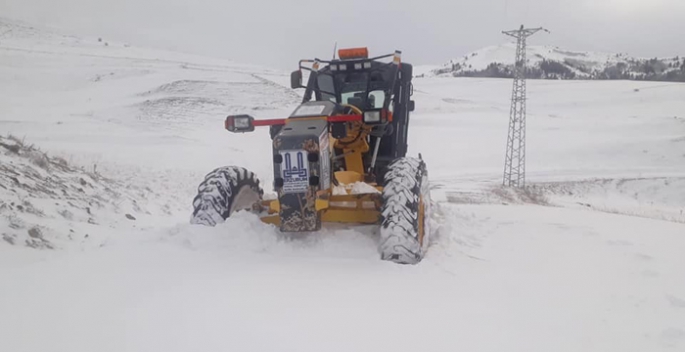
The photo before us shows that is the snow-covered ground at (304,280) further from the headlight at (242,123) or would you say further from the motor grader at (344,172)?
the headlight at (242,123)

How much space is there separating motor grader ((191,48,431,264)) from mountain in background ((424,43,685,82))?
86.3 metres

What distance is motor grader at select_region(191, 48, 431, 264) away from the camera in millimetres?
4371

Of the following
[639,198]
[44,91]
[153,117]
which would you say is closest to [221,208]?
[153,117]

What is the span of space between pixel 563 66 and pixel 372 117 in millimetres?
114181

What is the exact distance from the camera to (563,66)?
106750 millimetres

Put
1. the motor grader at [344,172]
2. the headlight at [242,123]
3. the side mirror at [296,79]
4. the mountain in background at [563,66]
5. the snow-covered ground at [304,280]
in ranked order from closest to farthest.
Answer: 1. the snow-covered ground at [304,280]
2. the motor grader at [344,172]
3. the headlight at [242,123]
4. the side mirror at [296,79]
5. the mountain in background at [563,66]

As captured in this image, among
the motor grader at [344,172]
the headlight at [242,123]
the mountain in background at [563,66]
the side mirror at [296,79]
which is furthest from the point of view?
the mountain in background at [563,66]

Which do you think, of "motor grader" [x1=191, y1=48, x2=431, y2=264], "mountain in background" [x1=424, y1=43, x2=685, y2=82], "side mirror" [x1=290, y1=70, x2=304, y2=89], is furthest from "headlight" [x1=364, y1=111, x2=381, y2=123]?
"mountain in background" [x1=424, y1=43, x2=685, y2=82]

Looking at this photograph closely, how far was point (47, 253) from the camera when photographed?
3.91m

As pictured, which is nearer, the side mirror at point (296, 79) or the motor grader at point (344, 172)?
the motor grader at point (344, 172)

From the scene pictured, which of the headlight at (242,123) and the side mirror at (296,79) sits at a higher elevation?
the side mirror at (296,79)

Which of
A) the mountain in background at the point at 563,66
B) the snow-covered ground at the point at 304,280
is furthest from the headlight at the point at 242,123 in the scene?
the mountain in background at the point at 563,66

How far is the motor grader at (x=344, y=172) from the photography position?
4371mm

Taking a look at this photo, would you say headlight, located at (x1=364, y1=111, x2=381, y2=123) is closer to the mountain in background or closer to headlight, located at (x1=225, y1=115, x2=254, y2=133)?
headlight, located at (x1=225, y1=115, x2=254, y2=133)
